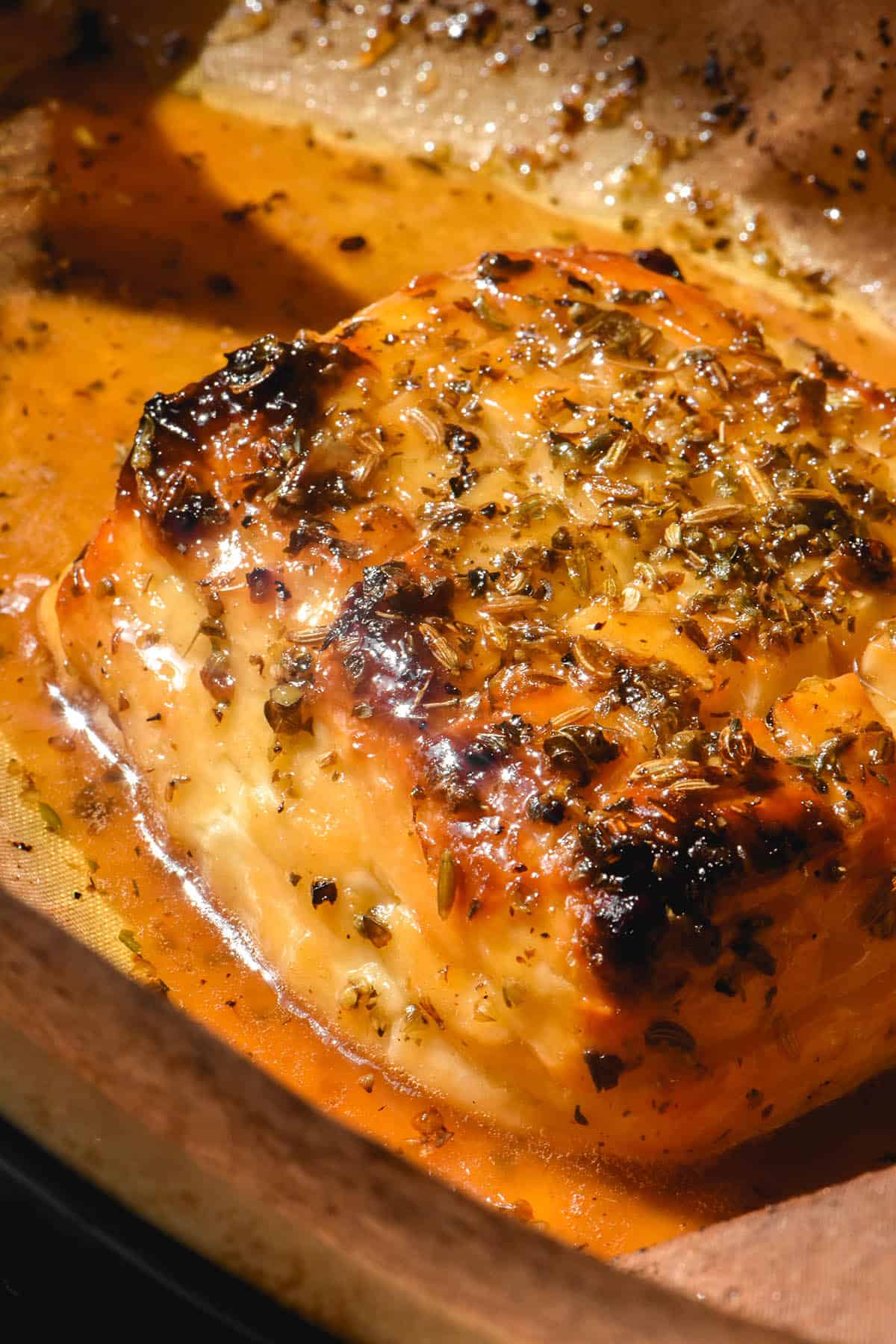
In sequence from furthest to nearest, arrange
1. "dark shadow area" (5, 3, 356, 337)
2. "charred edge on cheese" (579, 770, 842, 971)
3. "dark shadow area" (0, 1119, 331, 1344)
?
"dark shadow area" (5, 3, 356, 337)
"charred edge on cheese" (579, 770, 842, 971)
"dark shadow area" (0, 1119, 331, 1344)

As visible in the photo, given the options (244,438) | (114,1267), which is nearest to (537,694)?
(244,438)

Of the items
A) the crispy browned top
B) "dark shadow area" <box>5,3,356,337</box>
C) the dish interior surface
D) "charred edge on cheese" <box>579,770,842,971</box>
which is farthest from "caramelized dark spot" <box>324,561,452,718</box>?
"dark shadow area" <box>5,3,356,337</box>

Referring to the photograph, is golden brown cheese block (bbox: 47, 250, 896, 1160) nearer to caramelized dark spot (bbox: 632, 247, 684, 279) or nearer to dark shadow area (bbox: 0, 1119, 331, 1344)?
caramelized dark spot (bbox: 632, 247, 684, 279)

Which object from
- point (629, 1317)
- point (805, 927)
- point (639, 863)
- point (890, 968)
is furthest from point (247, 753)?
point (629, 1317)

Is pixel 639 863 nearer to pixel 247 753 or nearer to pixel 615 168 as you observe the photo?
pixel 247 753

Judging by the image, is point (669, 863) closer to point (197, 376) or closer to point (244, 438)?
point (244, 438)

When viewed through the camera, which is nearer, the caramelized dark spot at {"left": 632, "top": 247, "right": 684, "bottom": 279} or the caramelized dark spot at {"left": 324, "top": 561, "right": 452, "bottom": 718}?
the caramelized dark spot at {"left": 324, "top": 561, "right": 452, "bottom": 718}
